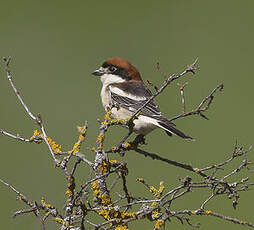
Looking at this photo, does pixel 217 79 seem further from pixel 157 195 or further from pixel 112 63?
pixel 157 195

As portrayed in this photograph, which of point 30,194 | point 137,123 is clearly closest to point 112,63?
point 137,123

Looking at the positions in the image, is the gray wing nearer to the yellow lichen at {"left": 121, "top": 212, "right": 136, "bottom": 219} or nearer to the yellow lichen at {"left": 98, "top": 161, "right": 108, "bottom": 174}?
the yellow lichen at {"left": 98, "top": 161, "right": 108, "bottom": 174}

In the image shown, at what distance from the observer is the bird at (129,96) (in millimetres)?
3938

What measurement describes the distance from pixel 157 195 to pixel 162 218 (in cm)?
24

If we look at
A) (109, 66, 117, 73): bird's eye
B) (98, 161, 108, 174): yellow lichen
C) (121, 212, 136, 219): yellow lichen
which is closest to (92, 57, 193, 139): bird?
(109, 66, 117, 73): bird's eye

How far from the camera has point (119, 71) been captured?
4566mm

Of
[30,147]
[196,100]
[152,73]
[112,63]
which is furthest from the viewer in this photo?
[152,73]

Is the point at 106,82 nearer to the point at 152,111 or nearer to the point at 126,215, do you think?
the point at 152,111

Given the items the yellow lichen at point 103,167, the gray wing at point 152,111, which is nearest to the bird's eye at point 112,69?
the gray wing at point 152,111

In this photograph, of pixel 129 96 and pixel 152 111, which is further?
pixel 129 96

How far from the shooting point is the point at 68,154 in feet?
7.38

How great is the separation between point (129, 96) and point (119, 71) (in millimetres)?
350

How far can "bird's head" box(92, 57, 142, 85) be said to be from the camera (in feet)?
14.9

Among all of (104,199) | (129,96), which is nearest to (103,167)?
(104,199)
